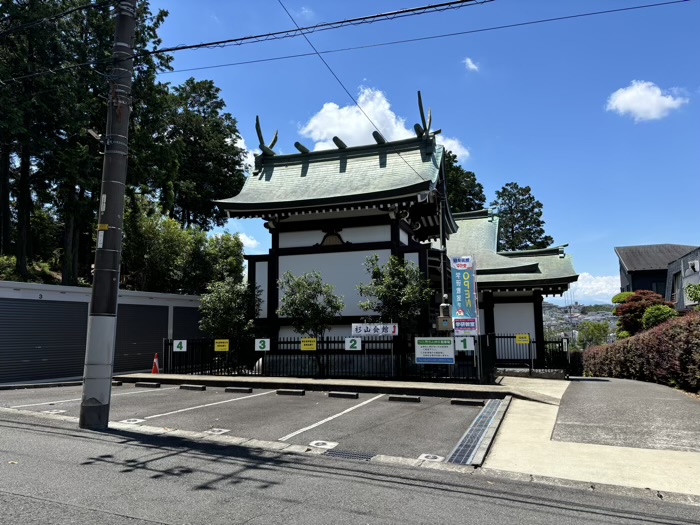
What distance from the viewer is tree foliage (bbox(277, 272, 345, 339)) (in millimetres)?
15961

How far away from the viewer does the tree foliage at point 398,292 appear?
51.0ft

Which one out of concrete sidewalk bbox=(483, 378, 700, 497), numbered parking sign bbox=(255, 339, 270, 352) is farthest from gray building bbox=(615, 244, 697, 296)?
concrete sidewalk bbox=(483, 378, 700, 497)

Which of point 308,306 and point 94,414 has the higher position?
point 308,306

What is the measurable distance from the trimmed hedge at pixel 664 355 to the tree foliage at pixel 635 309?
1199cm

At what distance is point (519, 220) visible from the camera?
2164 inches

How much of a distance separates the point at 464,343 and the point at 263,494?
966 centimetres

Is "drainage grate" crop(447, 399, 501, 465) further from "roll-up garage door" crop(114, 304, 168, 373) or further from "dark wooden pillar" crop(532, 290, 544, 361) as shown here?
"roll-up garage door" crop(114, 304, 168, 373)

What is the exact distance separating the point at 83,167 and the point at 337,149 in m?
11.9

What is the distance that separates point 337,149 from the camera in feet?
69.2

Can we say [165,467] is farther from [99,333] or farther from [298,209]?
[298,209]

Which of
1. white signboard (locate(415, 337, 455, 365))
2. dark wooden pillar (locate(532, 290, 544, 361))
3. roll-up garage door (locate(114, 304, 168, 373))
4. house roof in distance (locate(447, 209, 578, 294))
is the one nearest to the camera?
white signboard (locate(415, 337, 455, 365))

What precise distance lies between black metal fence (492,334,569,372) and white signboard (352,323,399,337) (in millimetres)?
7878

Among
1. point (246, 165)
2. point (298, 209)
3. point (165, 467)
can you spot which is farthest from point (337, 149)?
point (246, 165)

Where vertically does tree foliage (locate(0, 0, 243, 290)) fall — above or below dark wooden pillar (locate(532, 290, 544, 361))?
above
